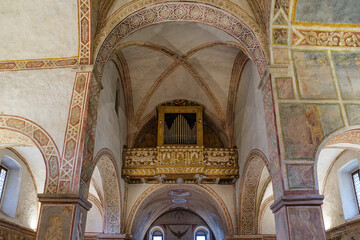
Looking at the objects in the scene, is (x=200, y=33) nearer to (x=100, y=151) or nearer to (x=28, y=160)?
(x=100, y=151)

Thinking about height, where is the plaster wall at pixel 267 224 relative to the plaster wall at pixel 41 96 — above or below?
below

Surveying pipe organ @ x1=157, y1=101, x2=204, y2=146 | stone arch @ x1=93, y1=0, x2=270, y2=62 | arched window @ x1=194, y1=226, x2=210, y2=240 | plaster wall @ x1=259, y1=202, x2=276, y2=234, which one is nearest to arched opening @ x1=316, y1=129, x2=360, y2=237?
plaster wall @ x1=259, y1=202, x2=276, y2=234

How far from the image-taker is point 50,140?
342 inches

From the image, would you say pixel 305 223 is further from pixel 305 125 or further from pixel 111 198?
pixel 111 198

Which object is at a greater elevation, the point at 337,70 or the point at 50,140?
the point at 337,70

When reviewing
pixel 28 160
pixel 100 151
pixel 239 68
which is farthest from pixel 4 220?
pixel 239 68

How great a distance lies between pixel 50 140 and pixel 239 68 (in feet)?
26.3

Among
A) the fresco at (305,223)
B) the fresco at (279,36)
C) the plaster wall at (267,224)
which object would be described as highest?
the fresco at (279,36)

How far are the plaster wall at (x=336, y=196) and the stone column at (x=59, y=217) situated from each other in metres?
9.40

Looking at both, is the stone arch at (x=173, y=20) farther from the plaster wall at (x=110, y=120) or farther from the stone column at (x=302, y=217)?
the stone column at (x=302, y=217)

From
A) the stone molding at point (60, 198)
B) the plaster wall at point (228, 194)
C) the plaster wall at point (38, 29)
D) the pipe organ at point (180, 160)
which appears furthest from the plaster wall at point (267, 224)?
the plaster wall at point (38, 29)

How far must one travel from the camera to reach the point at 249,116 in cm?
1219

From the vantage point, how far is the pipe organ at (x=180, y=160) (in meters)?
13.5

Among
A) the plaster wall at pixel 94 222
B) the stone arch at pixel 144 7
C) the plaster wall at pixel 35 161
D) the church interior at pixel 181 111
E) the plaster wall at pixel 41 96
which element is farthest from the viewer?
the plaster wall at pixel 94 222
